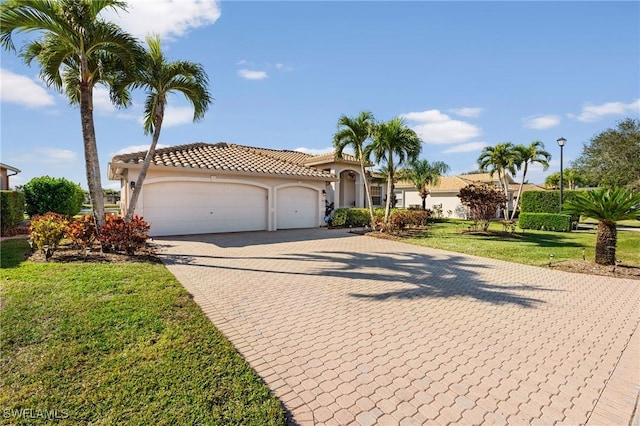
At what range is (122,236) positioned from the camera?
368 inches

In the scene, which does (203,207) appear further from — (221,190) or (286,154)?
(286,154)

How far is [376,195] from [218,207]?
16.4 metres

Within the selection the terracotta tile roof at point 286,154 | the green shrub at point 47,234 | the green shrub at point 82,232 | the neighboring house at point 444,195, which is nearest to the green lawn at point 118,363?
the green shrub at point 47,234

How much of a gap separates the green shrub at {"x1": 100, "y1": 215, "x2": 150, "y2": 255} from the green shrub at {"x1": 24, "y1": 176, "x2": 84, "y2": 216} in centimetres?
1358

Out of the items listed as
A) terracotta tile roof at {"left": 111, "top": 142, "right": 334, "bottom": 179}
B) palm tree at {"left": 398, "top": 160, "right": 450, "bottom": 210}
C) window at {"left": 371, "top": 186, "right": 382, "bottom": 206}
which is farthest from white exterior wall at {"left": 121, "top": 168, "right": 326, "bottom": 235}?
palm tree at {"left": 398, "top": 160, "right": 450, "bottom": 210}

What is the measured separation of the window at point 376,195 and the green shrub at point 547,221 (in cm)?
1114

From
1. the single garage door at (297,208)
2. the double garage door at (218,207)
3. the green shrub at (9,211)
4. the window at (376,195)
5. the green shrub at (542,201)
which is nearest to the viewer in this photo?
the green shrub at (9,211)

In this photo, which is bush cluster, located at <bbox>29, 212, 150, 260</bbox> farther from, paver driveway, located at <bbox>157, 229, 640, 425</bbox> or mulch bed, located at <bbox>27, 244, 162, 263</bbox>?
paver driveway, located at <bbox>157, 229, 640, 425</bbox>

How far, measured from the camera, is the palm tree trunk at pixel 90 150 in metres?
9.32

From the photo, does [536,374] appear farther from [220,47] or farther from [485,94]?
[485,94]

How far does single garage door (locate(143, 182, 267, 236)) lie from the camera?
48.6 ft

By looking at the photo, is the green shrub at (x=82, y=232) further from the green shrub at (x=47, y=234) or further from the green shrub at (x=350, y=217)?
the green shrub at (x=350, y=217)

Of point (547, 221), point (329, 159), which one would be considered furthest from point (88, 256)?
point (547, 221)

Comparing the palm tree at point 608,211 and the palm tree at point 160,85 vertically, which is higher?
the palm tree at point 160,85
